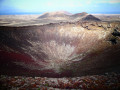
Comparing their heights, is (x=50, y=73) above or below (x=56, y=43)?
below

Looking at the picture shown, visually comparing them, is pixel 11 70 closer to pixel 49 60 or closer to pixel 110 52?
pixel 49 60

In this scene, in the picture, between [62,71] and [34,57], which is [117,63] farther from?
[34,57]

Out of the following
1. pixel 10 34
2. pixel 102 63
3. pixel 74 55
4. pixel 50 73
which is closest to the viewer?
pixel 50 73

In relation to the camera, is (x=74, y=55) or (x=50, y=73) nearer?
(x=50, y=73)

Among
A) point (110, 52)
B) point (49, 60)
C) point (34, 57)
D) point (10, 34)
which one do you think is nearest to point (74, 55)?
point (49, 60)

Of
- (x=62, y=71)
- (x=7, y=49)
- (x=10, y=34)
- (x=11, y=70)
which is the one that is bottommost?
(x=62, y=71)

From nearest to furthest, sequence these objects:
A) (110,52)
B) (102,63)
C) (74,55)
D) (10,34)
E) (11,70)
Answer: (11,70) → (102,63) → (110,52) → (74,55) → (10,34)
